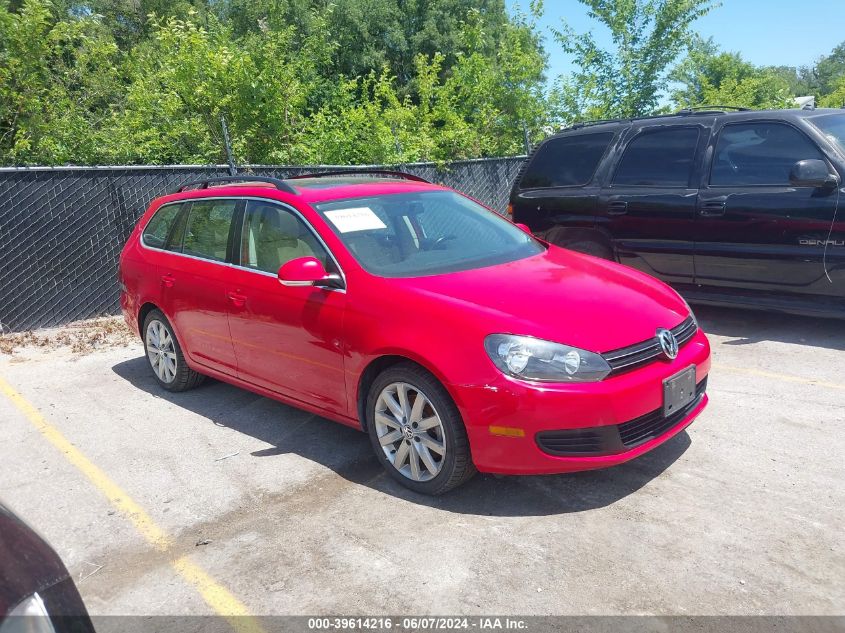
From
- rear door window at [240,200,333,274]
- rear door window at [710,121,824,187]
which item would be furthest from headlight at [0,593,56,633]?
rear door window at [710,121,824,187]

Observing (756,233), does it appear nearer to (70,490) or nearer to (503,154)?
(70,490)

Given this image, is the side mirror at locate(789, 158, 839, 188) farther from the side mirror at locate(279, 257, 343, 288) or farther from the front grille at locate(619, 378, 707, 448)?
the side mirror at locate(279, 257, 343, 288)

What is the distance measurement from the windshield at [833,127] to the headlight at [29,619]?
20.7 ft

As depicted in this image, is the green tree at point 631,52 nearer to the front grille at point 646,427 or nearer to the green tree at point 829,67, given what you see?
the front grille at point 646,427

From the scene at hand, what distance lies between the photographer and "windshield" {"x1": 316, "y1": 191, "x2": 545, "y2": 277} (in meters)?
4.25

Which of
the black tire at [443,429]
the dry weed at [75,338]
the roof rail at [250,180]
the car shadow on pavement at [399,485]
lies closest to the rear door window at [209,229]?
the roof rail at [250,180]

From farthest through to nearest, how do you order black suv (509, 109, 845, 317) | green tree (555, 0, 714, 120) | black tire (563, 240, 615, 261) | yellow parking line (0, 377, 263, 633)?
green tree (555, 0, 714, 120) → black tire (563, 240, 615, 261) → black suv (509, 109, 845, 317) → yellow parking line (0, 377, 263, 633)

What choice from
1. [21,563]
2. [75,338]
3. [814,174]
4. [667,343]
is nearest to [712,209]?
[814,174]

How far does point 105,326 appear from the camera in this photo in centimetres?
798

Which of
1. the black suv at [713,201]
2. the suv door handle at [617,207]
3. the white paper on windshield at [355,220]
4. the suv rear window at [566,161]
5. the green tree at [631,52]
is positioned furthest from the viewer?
the green tree at [631,52]

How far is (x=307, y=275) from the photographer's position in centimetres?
408

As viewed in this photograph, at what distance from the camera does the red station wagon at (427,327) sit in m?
3.45

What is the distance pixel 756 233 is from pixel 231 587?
5115 mm

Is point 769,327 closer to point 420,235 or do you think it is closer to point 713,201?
point 713,201
